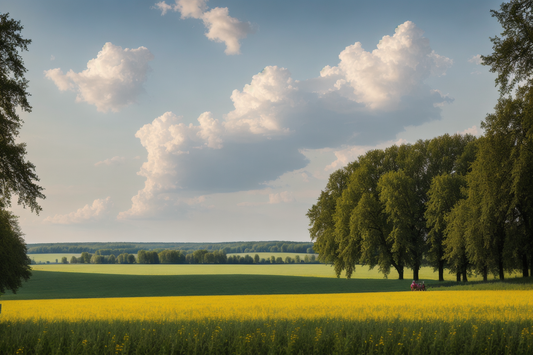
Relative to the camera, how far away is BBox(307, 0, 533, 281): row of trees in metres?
33.7

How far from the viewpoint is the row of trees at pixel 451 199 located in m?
33.7

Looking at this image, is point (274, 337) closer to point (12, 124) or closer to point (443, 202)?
point (12, 124)

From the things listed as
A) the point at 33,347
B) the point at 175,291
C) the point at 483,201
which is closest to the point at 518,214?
the point at 483,201

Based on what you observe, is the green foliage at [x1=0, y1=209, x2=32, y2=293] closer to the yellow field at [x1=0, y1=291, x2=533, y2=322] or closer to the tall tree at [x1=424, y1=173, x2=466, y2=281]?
the yellow field at [x1=0, y1=291, x2=533, y2=322]

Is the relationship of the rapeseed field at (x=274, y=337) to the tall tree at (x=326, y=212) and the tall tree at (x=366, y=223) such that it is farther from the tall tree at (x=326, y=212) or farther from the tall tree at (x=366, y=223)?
the tall tree at (x=326, y=212)

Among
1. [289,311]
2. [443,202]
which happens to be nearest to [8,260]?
[289,311]

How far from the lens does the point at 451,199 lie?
4722cm

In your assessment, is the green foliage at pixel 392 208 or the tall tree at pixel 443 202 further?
the green foliage at pixel 392 208

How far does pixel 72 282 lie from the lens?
230 feet

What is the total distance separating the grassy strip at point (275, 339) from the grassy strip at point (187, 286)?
35.9m

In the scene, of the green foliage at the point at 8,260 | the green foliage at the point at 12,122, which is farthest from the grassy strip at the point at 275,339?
the green foliage at the point at 8,260

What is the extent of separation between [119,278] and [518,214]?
211ft

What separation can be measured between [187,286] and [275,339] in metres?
50.5

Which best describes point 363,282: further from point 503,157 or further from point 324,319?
point 324,319
